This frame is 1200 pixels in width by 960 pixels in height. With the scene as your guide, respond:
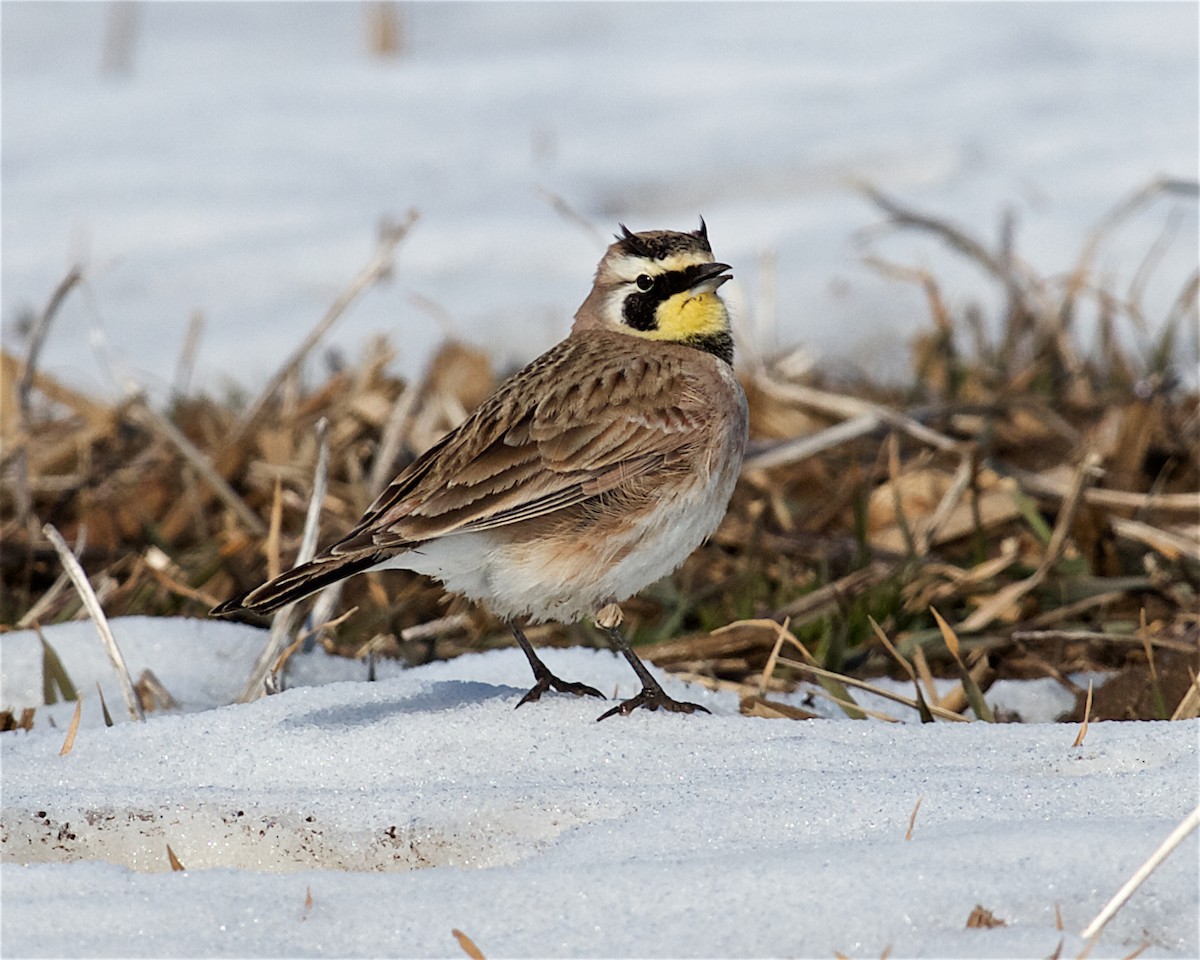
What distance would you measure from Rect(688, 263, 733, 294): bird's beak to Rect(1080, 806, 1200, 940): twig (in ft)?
6.62

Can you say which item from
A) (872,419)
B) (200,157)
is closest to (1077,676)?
(872,419)

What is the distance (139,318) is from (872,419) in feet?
17.0

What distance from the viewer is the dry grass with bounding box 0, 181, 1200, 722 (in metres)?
4.29

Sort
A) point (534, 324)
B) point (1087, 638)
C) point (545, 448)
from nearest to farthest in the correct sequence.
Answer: point (545, 448)
point (1087, 638)
point (534, 324)

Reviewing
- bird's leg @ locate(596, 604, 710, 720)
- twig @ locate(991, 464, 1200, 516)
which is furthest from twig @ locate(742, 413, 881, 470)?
bird's leg @ locate(596, 604, 710, 720)

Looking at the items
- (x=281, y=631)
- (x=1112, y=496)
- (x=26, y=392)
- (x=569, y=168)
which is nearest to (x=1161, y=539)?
(x=1112, y=496)

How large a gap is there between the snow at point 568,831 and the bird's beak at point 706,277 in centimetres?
98

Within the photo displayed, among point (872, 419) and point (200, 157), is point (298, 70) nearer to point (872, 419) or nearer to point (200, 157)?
point (200, 157)

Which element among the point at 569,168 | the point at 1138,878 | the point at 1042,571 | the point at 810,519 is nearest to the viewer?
the point at 1138,878

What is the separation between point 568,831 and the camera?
2658 millimetres

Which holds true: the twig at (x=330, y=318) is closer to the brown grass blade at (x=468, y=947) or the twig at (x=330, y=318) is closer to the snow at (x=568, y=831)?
the snow at (x=568, y=831)

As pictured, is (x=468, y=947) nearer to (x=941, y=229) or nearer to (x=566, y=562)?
(x=566, y=562)

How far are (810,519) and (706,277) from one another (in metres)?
1.62

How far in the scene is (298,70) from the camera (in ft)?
45.3
